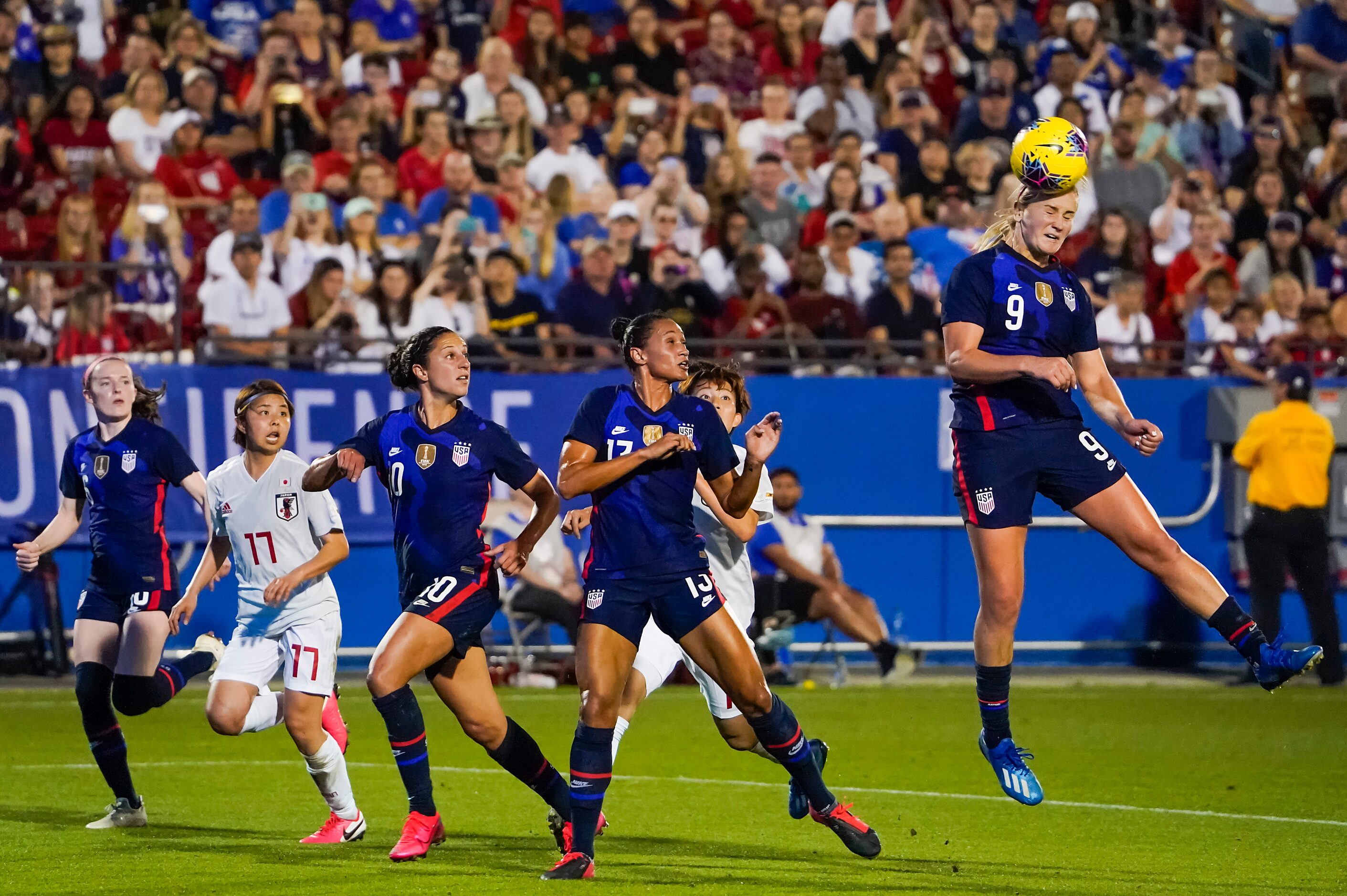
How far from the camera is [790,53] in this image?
21312mm

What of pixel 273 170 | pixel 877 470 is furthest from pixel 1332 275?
pixel 273 170

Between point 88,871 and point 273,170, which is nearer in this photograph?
point 88,871

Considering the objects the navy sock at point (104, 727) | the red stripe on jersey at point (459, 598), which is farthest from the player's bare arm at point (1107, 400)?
the navy sock at point (104, 727)

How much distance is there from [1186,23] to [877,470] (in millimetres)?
10022

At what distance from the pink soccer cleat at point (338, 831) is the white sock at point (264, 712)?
1.92 ft

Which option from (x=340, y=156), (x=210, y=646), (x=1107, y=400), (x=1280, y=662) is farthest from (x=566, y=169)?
(x=1280, y=662)

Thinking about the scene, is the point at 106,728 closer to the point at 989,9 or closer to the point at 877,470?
the point at 877,470

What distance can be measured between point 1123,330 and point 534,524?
35.4ft

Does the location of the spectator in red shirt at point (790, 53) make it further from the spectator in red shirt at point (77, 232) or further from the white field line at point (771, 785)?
the white field line at point (771, 785)

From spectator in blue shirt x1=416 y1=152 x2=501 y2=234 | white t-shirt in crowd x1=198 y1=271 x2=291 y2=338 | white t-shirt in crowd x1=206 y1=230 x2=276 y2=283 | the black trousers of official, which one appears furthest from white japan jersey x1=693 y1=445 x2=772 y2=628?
spectator in blue shirt x1=416 y1=152 x2=501 y2=234

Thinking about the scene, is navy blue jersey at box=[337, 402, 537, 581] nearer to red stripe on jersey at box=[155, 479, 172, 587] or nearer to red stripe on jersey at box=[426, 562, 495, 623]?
red stripe on jersey at box=[426, 562, 495, 623]

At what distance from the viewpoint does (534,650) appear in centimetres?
1653

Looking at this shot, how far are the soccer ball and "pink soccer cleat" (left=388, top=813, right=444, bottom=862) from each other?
3.80 m

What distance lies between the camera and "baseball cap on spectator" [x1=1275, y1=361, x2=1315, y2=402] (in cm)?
1631
